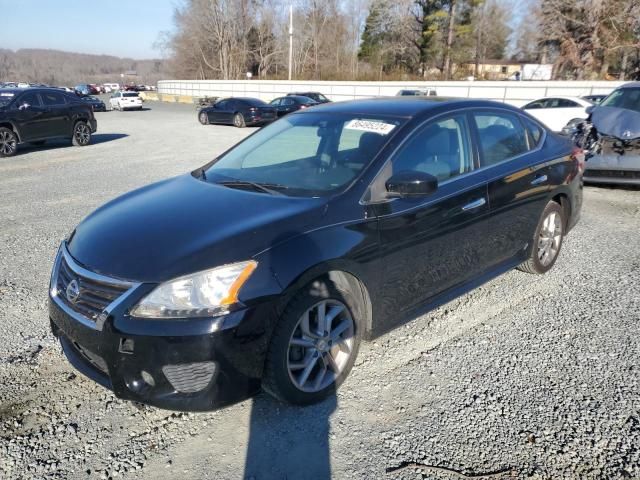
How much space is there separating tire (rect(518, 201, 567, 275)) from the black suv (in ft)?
43.9

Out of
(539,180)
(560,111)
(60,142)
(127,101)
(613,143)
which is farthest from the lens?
(127,101)

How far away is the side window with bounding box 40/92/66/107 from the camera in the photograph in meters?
13.7

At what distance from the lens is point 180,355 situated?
2330mm

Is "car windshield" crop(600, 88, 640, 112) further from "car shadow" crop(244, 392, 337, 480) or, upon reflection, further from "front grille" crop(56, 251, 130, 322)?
"front grille" crop(56, 251, 130, 322)

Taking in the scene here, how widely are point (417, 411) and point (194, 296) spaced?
1.42m

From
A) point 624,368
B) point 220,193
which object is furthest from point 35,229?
point 624,368

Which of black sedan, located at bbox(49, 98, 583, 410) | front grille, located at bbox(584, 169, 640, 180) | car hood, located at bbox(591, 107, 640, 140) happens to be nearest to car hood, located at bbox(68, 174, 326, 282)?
black sedan, located at bbox(49, 98, 583, 410)

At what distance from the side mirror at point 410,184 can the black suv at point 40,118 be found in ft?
43.2

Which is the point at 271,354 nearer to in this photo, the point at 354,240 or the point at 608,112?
the point at 354,240

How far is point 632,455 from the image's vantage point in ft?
7.93

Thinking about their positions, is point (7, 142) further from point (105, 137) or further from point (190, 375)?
point (190, 375)

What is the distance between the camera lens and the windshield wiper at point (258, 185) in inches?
126

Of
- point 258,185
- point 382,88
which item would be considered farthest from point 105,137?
point 382,88

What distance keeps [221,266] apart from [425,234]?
144 cm
